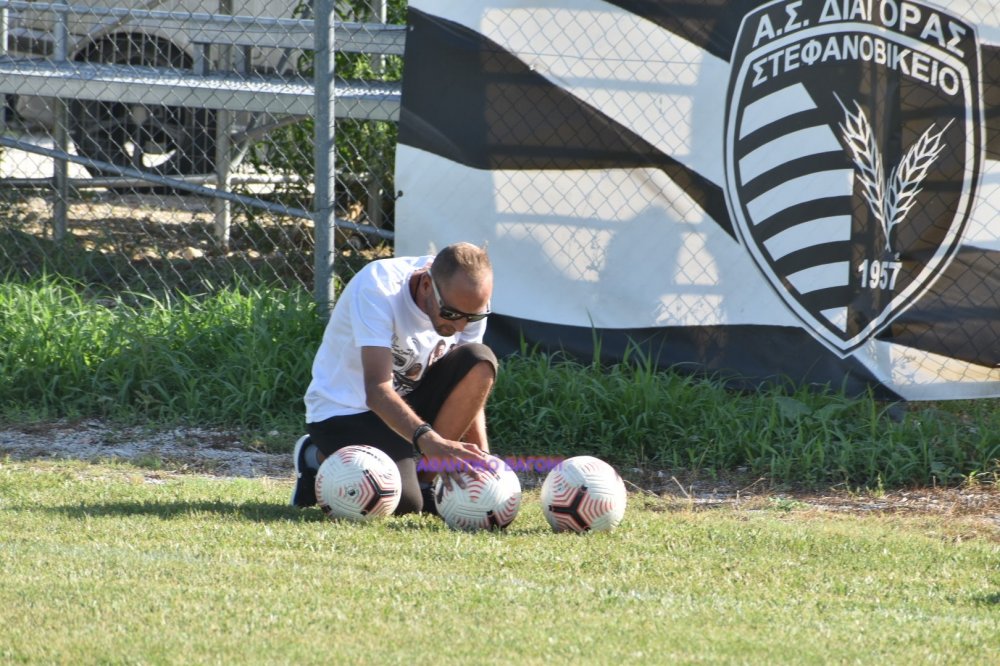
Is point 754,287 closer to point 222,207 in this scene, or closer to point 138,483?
point 138,483

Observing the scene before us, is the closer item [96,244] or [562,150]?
[562,150]

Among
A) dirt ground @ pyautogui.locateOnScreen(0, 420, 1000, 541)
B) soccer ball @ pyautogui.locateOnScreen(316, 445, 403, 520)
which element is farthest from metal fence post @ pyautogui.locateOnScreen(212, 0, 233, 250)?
soccer ball @ pyautogui.locateOnScreen(316, 445, 403, 520)

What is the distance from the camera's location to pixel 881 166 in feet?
22.0

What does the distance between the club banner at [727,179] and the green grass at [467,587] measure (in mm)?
1590

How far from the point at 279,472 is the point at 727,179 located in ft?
9.10

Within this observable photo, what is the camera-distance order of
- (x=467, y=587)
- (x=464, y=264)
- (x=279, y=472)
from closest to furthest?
1. (x=467, y=587)
2. (x=464, y=264)
3. (x=279, y=472)

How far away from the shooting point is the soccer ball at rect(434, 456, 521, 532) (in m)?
4.84

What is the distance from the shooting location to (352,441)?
523cm

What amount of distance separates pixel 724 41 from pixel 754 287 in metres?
1.30

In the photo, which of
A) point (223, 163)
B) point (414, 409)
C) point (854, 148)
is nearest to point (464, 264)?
point (414, 409)

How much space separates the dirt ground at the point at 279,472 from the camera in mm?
5855

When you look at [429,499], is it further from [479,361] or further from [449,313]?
[449,313]

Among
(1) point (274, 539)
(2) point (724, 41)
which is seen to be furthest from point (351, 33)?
(1) point (274, 539)

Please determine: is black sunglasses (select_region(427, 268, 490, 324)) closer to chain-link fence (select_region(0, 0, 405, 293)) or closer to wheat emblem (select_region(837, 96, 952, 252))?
chain-link fence (select_region(0, 0, 405, 293))
